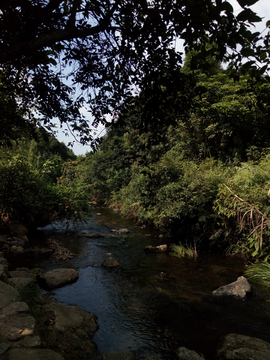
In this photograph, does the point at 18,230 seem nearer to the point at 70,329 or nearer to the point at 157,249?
the point at 157,249

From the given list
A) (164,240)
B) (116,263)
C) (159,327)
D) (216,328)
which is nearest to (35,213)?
(116,263)

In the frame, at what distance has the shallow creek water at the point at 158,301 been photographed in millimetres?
4266

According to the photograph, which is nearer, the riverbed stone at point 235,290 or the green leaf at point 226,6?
the green leaf at point 226,6

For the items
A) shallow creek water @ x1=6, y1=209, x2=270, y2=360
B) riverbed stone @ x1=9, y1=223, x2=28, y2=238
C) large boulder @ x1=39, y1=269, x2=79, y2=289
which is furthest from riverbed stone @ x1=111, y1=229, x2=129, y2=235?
large boulder @ x1=39, y1=269, x2=79, y2=289

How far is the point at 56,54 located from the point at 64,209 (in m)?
8.81

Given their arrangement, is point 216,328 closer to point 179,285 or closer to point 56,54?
point 179,285

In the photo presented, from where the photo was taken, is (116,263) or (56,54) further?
(116,263)

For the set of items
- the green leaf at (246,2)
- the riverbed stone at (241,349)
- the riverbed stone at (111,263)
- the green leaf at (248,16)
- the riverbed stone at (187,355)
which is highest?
the green leaf at (246,2)

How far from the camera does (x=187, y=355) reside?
145 inches

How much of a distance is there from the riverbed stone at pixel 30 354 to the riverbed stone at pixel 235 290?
459 cm

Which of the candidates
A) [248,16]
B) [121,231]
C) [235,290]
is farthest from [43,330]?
[121,231]

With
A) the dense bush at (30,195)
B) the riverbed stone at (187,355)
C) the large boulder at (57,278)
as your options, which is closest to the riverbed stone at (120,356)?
the riverbed stone at (187,355)

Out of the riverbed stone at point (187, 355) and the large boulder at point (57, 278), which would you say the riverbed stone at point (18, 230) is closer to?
the large boulder at point (57, 278)

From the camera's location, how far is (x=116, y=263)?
809 cm
